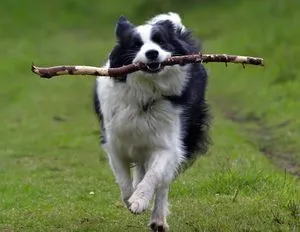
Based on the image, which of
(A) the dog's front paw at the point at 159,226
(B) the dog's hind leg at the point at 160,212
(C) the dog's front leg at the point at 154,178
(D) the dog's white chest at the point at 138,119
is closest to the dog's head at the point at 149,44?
(D) the dog's white chest at the point at 138,119

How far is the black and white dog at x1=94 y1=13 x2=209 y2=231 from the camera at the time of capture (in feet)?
23.8

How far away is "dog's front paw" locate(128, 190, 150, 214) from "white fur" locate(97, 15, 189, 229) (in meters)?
0.02

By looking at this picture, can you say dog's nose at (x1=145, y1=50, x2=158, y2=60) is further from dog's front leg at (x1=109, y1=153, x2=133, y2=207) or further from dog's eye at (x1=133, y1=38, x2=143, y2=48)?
dog's front leg at (x1=109, y1=153, x2=133, y2=207)

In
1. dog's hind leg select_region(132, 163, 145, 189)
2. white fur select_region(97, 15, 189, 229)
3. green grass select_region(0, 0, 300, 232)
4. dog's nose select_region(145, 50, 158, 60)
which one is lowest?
green grass select_region(0, 0, 300, 232)

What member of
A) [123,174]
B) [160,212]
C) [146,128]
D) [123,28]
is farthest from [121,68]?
[160,212]

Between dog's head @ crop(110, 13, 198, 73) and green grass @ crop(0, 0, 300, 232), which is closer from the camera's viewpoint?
dog's head @ crop(110, 13, 198, 73)

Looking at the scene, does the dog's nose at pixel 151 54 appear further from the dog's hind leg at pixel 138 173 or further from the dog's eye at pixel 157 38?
the dog's hind leg at pixel 138 173

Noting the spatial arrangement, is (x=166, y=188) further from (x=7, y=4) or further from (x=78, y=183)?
(x=7, y=4)

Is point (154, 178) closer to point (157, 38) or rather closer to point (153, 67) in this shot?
point (153, 67)

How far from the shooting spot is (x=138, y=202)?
22.9 ft

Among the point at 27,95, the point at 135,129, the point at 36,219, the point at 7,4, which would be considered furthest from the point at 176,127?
the point at 7,4

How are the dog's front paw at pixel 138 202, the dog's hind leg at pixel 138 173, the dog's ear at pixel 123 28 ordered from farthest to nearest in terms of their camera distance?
the dog's hind leg at pixel 138 173
the dog's ear at pixel 123 28
the dog's front paw at pixel 138 202

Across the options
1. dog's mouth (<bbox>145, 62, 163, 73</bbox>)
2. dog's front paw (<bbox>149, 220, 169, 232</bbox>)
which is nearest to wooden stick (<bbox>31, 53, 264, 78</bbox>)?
dog's mouth (<bbox>145, 62, 163, 73</bbox>)

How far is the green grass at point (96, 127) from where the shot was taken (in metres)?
8.55
